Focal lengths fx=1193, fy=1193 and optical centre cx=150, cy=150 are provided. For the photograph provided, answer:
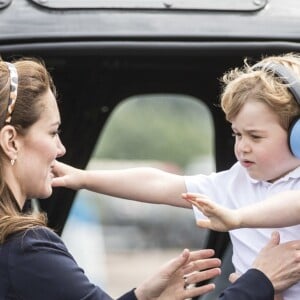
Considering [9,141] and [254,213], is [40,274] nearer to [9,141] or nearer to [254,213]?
[9,141]

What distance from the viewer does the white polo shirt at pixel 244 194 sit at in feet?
10.0

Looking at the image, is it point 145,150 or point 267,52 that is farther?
point 145,150

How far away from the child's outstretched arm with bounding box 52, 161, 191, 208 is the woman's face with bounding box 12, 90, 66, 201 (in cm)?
44

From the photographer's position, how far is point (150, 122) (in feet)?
79.4

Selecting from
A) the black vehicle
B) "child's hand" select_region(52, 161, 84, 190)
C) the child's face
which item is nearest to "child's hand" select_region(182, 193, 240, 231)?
the child's face

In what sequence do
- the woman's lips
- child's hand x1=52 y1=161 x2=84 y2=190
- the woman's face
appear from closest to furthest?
1. the woman's face
2. the woman's lips
3. child's hand x1=52 y1=161 x2=84 y2=190

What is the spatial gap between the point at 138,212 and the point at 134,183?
15626 mm

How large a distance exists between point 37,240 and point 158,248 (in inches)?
620

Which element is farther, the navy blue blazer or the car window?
the car window

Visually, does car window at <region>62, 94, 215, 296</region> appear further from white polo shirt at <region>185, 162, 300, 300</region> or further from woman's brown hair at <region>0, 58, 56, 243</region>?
woman's brown hair at <region>0, 58, 56, 243</region>

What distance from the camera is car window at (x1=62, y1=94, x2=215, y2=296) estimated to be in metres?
14.1

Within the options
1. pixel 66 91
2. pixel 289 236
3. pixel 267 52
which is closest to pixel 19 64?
pixel 267 52

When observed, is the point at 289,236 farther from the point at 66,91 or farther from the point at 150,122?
the point at 150,122

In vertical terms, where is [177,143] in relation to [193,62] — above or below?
below
